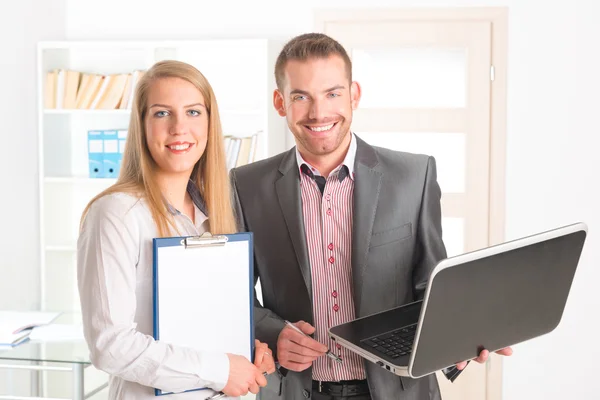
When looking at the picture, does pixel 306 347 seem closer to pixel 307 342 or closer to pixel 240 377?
pixel 307 342

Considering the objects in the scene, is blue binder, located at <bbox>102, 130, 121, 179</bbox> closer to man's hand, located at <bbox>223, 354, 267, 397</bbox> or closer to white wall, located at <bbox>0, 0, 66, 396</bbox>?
white wall, located at <bbox>0, 0, 66, 396</bbox>

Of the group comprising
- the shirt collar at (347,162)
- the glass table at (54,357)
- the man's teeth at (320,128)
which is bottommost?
the glass table at (54,357)

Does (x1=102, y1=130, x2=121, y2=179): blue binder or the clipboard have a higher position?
(x1=102, y1=130, x2=121, y2=179): blue binder

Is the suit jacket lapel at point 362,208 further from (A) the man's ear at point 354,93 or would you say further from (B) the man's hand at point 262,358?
(B) the man's hand at point 262,358

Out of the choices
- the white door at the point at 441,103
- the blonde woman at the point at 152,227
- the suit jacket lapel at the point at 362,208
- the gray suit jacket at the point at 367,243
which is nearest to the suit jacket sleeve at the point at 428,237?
the gray suit jacket at the point at 367,243

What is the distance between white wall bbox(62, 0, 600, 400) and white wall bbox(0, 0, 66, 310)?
186mm

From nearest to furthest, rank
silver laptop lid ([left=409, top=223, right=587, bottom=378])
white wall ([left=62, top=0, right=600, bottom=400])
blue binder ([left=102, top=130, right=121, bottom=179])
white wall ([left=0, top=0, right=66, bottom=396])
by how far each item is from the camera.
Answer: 1. silver laptop lid ([left=409, top=223, right=587, bottom=378])
2. white wall ([left=0, top=0, right=66, bottom=396])
3. white wall ([left=62, top=0, right=600, bottom=400])
4. blue binder ([left=102, top=130, right=121, bottom=179])

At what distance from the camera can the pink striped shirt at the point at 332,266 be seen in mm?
1822

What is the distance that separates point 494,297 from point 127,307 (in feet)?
2.43

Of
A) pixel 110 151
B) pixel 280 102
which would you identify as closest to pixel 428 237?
pixel 280 102

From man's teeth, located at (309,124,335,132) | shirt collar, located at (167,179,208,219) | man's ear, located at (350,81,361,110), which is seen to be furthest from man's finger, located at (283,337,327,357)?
man's ear, located at (350,81,361,110)

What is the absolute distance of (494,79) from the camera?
4094 mm

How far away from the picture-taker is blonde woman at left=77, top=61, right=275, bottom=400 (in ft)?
4.57

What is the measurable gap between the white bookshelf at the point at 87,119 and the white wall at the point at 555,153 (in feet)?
0.95
